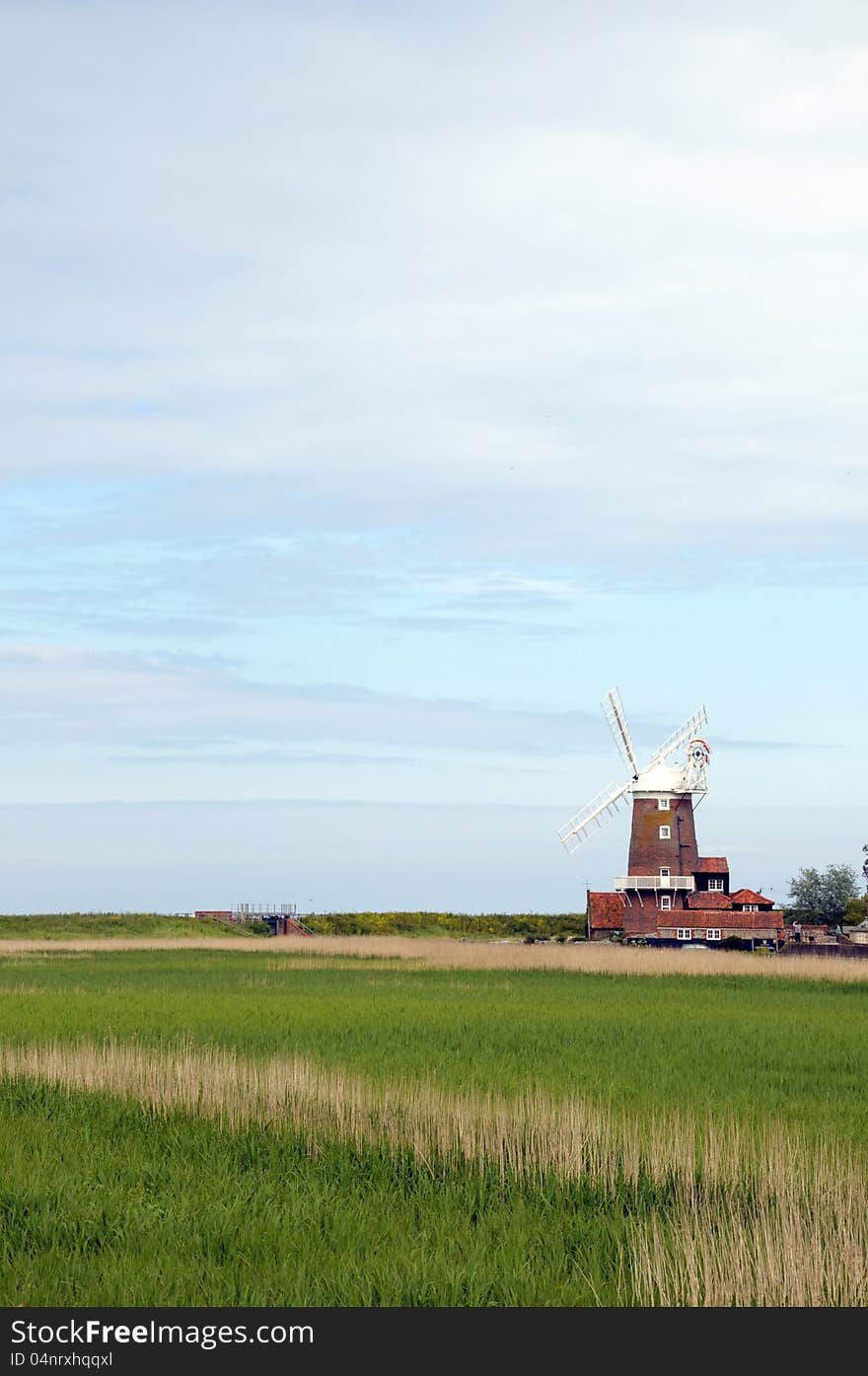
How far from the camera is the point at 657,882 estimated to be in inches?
3927

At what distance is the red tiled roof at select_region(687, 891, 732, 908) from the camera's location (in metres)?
101

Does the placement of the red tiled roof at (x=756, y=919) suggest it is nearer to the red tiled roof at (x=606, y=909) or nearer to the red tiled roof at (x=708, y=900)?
the red tiled roof at (x=708, y=900)

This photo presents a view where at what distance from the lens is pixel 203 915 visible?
13350cm

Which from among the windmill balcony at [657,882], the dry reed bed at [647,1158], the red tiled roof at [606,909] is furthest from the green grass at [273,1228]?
the red tiled roof at [606,909]

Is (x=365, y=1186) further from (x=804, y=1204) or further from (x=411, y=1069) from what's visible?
(x=411, y=1069)

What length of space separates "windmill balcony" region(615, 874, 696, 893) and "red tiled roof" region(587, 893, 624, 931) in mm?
5815

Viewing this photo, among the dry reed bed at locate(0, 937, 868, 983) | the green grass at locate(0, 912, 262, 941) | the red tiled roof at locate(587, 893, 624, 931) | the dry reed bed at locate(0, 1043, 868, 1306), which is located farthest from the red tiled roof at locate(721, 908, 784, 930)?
the dry reed bed at locate(0, 1043, 868, 1306)

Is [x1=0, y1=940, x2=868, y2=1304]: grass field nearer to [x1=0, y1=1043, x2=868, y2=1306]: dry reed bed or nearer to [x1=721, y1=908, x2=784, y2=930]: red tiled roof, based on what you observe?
[x1=0, y1=1043, x2=868, y2=1306]: dry reed bed

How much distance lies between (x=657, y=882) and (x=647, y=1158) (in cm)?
8652

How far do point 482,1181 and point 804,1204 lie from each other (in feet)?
10.0

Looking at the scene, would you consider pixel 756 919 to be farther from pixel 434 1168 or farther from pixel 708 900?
pixel 434 1168

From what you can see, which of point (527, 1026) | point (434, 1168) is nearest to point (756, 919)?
point (527, 1026)

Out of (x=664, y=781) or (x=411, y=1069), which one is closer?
(x=411, y=1069)
